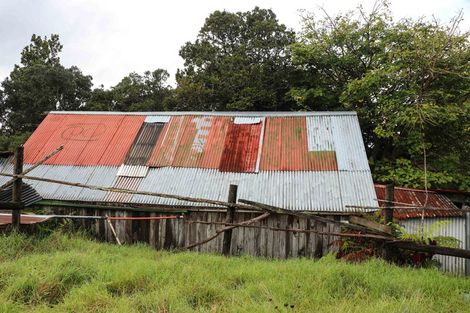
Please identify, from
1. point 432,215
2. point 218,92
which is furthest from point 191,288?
point 218,92

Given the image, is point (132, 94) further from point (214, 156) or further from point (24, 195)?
point (24, 195)

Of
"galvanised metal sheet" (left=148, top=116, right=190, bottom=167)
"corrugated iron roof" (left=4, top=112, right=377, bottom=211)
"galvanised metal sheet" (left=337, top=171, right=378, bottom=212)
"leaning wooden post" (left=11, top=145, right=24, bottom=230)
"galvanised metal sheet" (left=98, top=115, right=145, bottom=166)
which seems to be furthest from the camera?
"galvanised metal sheet" (left=98, top=115, right=145, bottom=166)

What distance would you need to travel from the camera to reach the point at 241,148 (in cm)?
1214

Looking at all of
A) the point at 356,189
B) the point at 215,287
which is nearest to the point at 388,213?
the point at 356,189

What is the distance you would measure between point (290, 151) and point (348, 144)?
1849 millimetres

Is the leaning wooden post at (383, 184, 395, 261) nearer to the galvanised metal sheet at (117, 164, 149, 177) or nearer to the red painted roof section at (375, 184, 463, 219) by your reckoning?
the red painted roof section at (375, 184, 463, 219)

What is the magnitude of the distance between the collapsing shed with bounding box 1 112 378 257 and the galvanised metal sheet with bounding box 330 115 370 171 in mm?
30

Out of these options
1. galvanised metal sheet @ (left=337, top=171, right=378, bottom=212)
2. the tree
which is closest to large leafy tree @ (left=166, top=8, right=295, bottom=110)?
the tree

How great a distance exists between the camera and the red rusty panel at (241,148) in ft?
37.3

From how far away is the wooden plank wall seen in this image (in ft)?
31.6

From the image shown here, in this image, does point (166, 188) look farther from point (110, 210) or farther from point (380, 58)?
point (380, 58)

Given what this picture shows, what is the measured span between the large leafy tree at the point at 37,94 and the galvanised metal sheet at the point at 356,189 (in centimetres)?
2148

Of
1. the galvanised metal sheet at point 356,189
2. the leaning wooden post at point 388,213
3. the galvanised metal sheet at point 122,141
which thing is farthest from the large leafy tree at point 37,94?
the leaning wooden post at point 388,213

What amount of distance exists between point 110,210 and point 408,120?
34.2 ft
